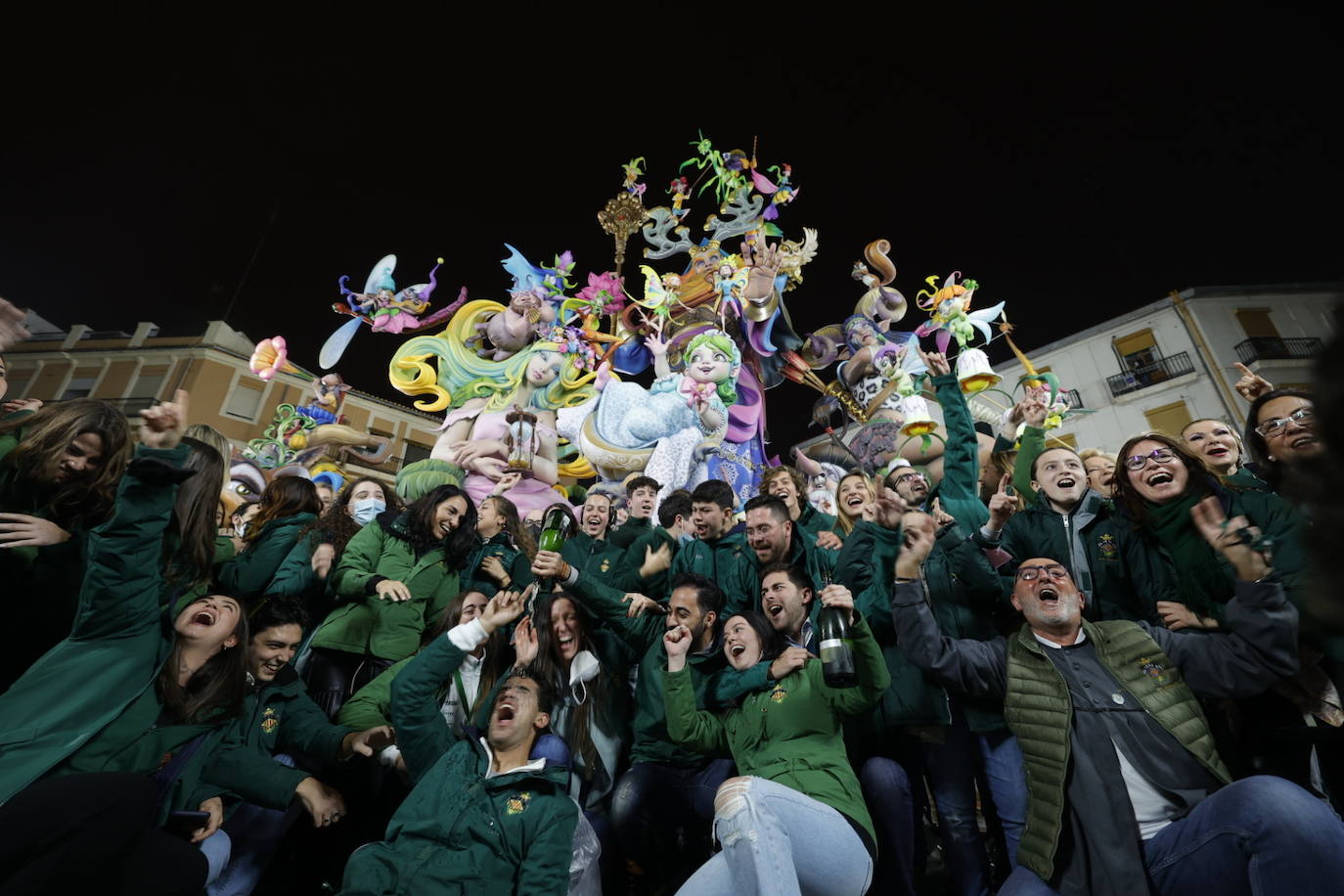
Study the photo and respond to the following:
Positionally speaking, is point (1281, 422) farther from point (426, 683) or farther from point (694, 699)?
point (426, 683)

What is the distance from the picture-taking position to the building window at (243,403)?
→ 22.5m

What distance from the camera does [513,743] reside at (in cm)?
269

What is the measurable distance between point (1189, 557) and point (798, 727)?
6.09ft

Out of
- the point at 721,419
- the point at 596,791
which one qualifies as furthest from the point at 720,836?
the point at 721,419

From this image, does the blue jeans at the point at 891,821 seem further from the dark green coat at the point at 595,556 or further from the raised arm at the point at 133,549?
the raised arm at the point at 133,549

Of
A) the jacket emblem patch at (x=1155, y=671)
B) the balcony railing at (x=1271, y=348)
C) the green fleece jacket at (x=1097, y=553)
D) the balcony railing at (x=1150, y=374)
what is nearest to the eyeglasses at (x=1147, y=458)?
the green fleece jacket at (x=1097, y=553)

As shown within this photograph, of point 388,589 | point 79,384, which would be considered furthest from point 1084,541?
point 79,384

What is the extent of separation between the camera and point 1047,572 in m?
2.64

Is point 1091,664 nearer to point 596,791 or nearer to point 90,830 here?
point 596,791

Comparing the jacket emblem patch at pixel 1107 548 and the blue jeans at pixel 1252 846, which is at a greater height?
the jacket emblem patch at pixel 1107 548

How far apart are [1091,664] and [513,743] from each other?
2.40 meters

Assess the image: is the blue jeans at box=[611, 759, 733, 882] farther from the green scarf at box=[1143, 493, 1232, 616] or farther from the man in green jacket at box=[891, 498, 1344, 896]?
the green scarf at box=[1143, 493, 1232, 616]

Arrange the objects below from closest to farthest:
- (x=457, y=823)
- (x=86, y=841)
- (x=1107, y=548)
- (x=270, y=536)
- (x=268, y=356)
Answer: (x=86, y=841) → (x=457, y=823) → (x=1107, y=548) → (x=270, y=536) → (x=268, y=356)

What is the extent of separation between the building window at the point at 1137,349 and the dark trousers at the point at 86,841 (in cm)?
2198
